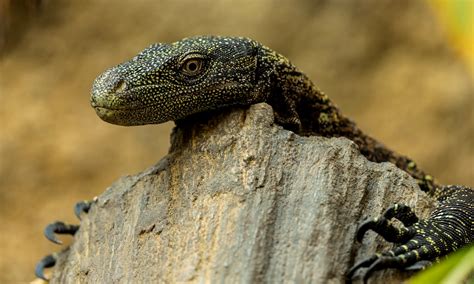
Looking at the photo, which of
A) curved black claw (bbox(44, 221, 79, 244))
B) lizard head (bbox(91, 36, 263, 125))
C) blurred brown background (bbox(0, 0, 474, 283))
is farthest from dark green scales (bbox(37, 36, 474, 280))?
blurred brown background (bbox(0, 0, 474, 283))

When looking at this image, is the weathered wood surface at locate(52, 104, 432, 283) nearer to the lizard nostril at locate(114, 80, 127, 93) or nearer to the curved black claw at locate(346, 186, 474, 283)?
the curved black claw at locate(346, 186, 474, 283)

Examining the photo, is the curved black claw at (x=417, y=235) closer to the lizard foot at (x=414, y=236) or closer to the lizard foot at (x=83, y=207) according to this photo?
the lizard foot at (x=414, y=236)

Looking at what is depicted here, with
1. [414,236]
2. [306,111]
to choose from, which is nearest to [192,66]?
[306,111]

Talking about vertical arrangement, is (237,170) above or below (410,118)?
below

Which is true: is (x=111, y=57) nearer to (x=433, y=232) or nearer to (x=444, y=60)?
(x=444, y=60)

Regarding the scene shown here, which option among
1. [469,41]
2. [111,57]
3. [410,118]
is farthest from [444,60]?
[469,41]

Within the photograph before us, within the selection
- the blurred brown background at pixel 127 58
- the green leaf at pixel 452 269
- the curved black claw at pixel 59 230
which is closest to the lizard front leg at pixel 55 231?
the curved black claw at pixel 59 230

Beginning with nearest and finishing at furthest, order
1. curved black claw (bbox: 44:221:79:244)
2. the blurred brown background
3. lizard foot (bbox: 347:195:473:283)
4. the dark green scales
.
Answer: lizard foot (bbox: 347:195:473:283), the dark green scales, curved black claw (bbox: 44:221:79:244), the blurred brown background
